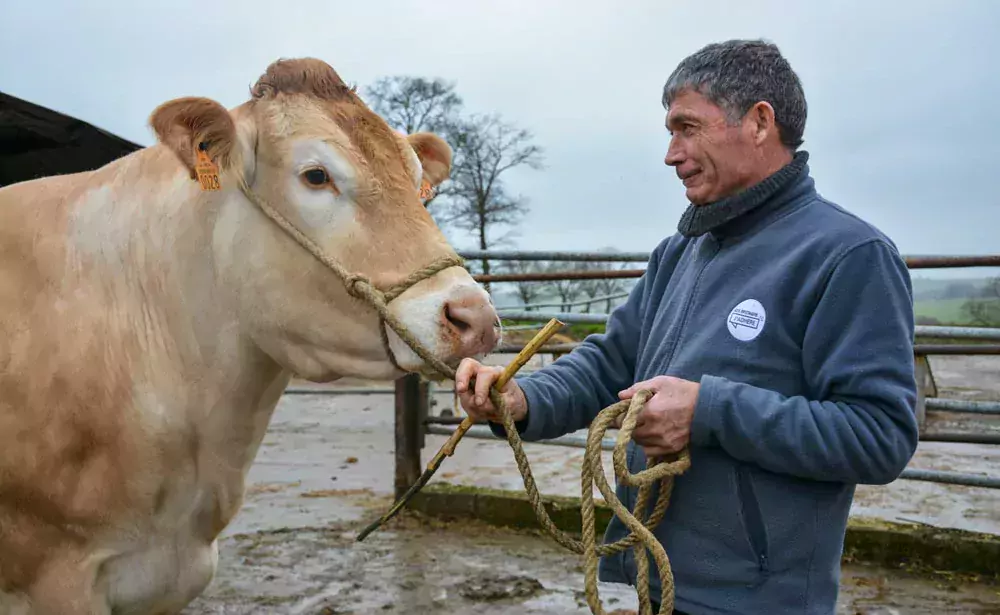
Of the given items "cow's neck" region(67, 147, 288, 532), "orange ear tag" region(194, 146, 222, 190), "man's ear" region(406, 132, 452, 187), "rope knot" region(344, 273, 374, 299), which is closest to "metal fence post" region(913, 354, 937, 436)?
"man's ear" region(406, 132, 452, 187)

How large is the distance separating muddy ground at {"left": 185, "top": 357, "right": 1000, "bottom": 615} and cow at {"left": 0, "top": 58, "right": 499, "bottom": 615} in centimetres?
178

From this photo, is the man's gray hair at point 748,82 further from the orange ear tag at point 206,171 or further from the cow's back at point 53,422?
the cow's back at point 53,422

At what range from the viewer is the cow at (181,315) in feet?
6.49

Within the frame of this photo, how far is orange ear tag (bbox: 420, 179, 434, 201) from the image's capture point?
2.28m

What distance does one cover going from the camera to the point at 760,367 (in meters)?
1.61

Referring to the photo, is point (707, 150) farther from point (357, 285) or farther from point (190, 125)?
point (190, 125)

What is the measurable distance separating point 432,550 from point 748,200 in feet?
11.1

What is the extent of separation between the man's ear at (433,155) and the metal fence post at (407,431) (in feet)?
8.82

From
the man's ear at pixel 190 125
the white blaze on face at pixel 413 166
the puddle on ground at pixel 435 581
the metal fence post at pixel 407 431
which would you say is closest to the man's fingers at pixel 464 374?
the white blaze on face at pixel 413 166

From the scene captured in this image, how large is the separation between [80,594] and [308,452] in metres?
5.33

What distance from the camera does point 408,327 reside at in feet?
6.09

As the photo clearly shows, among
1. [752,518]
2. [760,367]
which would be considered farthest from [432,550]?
[760,367]

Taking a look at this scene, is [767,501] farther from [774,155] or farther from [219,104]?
[219,104]

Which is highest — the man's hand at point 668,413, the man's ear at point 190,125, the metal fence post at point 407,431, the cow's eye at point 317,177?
the man's ear at point 190,125
